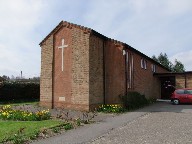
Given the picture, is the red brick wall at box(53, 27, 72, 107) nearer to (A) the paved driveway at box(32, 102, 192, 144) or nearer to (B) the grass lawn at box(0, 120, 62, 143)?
(A) the paved driveway at box(32, 102, 192, 144)

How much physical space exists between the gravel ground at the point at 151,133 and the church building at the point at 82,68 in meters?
6.05

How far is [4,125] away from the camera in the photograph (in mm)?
12891

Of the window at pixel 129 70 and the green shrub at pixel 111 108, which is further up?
the window at pixel 129 70

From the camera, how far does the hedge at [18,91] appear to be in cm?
2872

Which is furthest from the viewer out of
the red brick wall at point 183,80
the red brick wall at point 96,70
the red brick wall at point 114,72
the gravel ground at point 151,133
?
the red brick wall at point 183,80

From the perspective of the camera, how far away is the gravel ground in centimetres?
1002

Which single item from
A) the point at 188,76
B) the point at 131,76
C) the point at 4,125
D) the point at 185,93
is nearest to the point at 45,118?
the point at 4,125

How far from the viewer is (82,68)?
19562 millimetres

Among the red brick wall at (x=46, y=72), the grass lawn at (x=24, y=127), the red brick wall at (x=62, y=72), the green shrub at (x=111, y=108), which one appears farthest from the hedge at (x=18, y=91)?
the grass lawn at (x=24, y=127)

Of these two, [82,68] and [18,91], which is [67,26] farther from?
[18,91]

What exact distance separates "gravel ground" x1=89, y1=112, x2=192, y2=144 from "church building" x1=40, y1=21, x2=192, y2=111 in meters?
6.05

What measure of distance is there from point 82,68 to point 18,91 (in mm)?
13249

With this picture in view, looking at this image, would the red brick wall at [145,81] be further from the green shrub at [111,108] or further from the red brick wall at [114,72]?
the green shrub at [111,108]

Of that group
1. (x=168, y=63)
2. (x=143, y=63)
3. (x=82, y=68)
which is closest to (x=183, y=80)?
(x=143, y=63)
